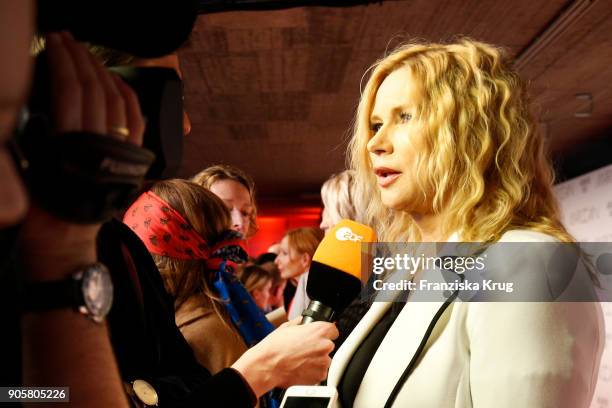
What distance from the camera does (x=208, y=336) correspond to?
6.19 ft

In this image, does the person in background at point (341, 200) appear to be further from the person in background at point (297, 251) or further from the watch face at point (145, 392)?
the watch face at point (145, 392)

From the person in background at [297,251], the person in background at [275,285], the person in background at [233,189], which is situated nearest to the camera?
the person in background at [233,189]

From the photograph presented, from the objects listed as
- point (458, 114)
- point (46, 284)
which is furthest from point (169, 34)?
point (458, 114)

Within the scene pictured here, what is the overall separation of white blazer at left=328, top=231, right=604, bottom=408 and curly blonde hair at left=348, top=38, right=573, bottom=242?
125 mm

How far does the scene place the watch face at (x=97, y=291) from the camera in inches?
23.1

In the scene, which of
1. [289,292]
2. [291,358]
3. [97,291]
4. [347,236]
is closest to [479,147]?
[347,236]

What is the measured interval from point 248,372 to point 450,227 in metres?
0.55

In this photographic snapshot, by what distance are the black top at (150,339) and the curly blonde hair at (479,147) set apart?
2.00ft

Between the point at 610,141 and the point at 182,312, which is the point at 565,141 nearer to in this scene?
the point at 610,141

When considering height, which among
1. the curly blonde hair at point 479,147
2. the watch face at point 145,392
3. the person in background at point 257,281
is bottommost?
the watch face at point 145,392

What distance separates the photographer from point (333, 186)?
3064mm

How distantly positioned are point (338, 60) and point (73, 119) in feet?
15.7

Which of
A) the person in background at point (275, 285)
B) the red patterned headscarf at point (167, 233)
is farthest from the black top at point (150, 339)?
the person in background at point (275, 285)

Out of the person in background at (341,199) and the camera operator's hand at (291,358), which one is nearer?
the camera operator's hand at (291,358)
